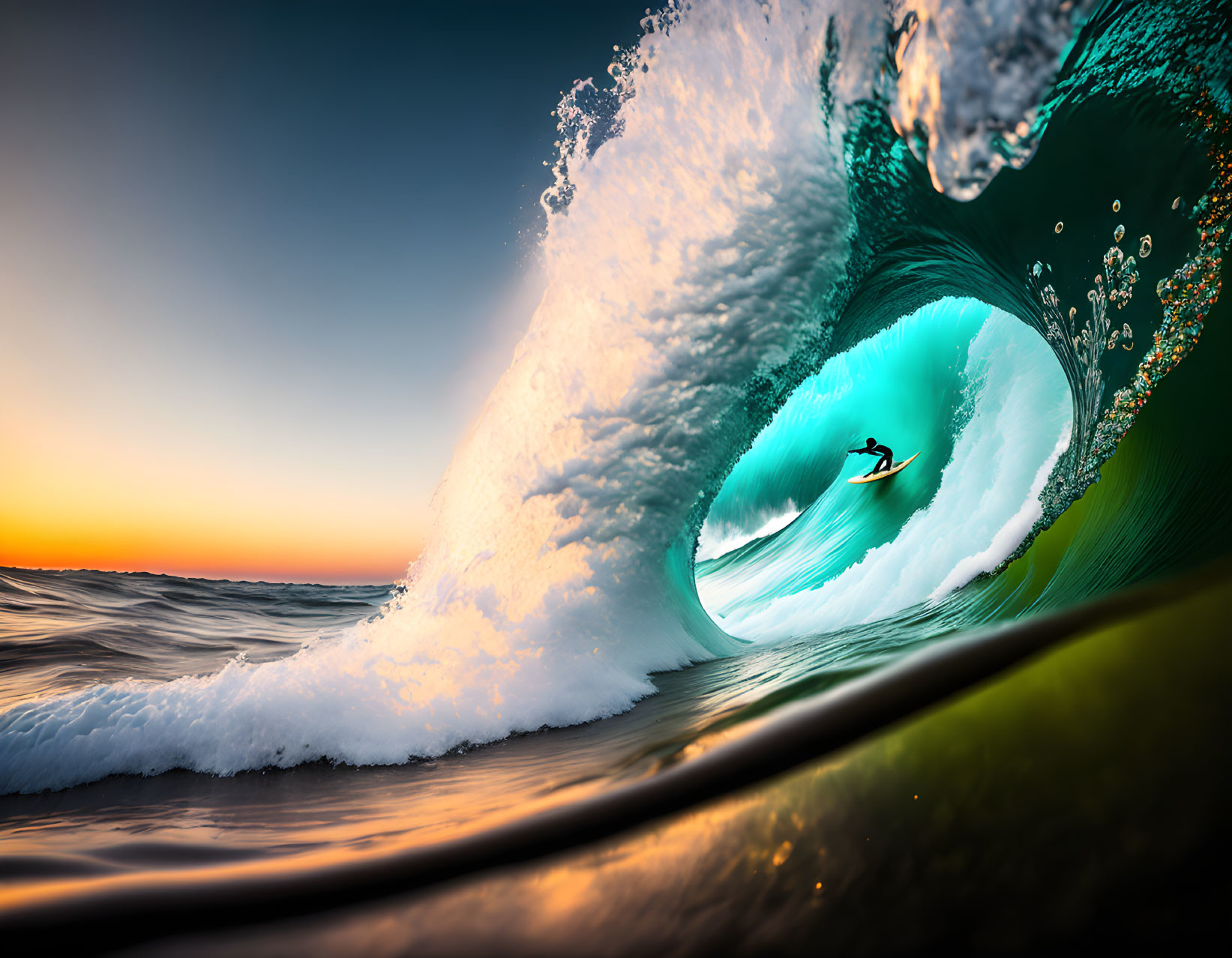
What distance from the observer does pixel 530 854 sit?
3.55 feet

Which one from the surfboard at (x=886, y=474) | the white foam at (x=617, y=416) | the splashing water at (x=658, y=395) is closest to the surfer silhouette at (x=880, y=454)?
the surfboard at (x=886, y=474)

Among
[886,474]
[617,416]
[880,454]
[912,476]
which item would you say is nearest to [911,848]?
[617,416]

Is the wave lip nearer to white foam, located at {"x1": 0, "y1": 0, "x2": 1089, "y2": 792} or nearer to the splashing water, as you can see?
the splashing water

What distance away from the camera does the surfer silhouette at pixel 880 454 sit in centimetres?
674

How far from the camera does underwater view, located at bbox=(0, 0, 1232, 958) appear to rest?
0.92m

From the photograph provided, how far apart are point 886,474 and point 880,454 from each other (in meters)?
0.37

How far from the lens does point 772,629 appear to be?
5066 mm

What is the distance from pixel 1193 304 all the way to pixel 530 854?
2.64 metres

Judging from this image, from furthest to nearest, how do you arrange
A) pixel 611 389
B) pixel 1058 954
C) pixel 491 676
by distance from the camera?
1. pixel 611 389
2. pixel 491 676
3. pixel 1058 954

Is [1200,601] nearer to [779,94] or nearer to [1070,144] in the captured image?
[1070,144]

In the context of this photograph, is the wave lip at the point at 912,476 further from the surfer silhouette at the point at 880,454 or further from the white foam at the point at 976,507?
the surfer silhouette at the point at 880,454

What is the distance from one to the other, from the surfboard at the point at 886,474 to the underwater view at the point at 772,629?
87 centimetres

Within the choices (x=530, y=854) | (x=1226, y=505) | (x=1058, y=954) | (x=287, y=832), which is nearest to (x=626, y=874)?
(x=530, y=854)

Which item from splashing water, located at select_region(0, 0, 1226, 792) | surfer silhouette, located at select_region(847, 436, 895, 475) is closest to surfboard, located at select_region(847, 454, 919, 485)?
surfer silhouette, located at select_region(847, 436, 895, 475)
